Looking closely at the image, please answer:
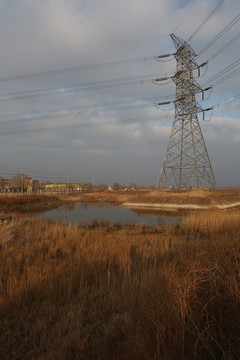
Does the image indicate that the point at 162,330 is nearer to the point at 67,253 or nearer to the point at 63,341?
the point at 63,341

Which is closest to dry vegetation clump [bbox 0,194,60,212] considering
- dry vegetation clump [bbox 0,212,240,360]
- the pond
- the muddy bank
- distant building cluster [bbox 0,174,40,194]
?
the pond

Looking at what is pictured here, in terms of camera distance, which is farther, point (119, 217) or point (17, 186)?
point (17, 186)

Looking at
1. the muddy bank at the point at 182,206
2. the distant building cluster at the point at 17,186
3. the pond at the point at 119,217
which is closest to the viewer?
the pond at the point at 119,217

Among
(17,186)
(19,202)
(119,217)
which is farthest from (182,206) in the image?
(17,186)

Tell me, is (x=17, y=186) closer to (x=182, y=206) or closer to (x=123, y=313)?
(x=182, y=206)

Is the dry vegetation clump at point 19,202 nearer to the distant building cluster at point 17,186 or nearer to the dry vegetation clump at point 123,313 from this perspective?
the dry vegetation clump at point 123,313

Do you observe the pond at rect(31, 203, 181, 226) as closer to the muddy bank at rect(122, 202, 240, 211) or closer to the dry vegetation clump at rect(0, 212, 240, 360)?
the muddy bank at rect(122, 202, 240, 211)

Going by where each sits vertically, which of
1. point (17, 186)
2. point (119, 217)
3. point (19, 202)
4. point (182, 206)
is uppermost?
point (17, 186)

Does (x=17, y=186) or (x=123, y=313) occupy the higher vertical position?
(x=17, y=186)

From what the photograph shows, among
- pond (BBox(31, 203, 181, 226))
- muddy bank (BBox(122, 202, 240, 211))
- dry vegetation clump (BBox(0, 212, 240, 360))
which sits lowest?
pond (BBox(31, 203, 181, 226))

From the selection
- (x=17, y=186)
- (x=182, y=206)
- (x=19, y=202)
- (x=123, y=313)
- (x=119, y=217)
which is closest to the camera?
(x=123, y=313)

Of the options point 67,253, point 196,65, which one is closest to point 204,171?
point 196,65

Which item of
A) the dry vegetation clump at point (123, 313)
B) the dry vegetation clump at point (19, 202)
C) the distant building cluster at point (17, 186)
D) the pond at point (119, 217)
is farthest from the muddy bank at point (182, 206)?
the distant building cluster at point (17, 186)

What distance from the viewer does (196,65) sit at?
2280 cm
